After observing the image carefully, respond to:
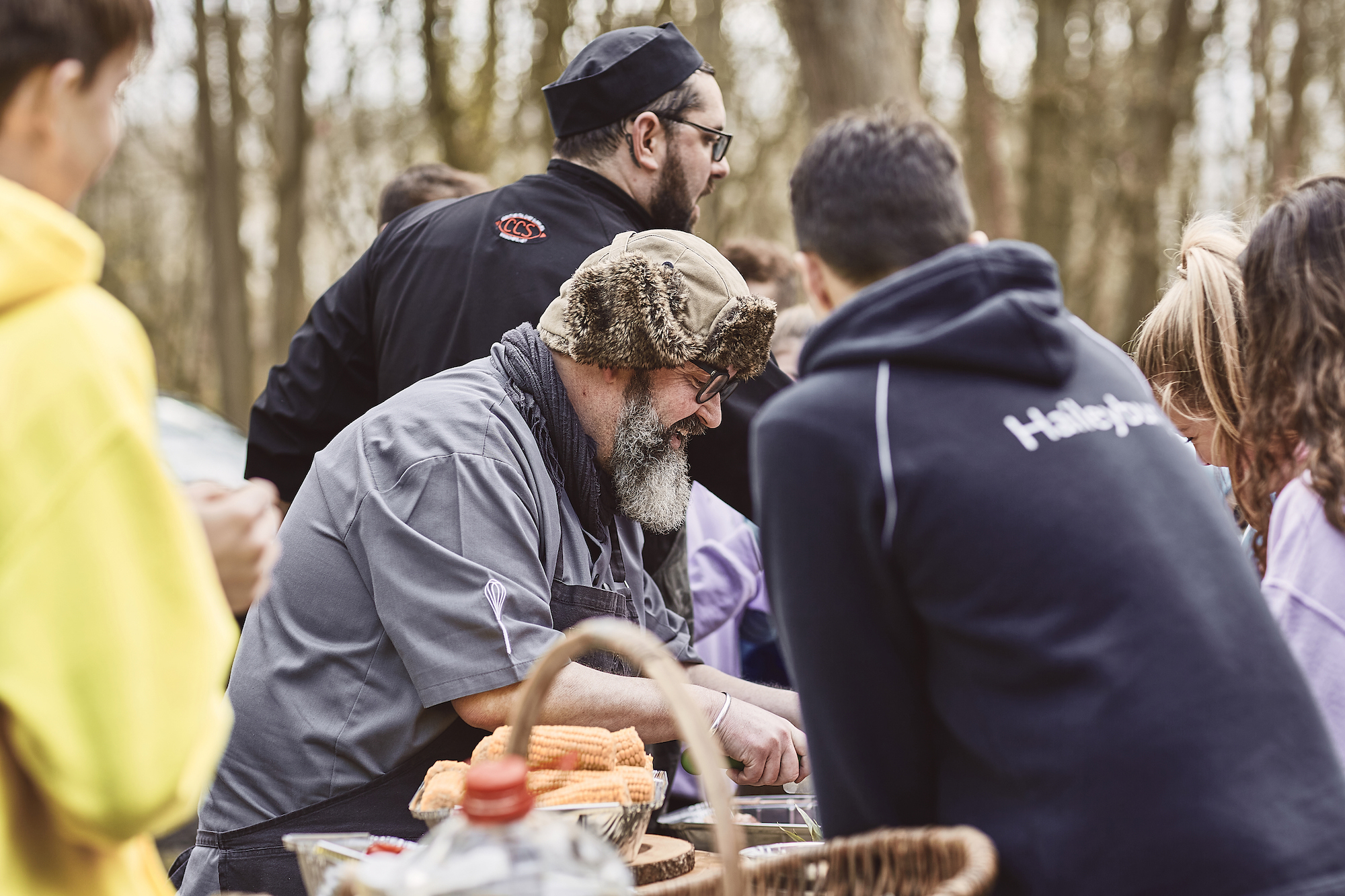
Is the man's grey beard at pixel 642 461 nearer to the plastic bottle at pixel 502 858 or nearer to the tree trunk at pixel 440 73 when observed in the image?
the plastic bottle at pixel 502 858

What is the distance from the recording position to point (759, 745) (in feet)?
7.68

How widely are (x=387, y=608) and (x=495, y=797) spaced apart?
3.46ft

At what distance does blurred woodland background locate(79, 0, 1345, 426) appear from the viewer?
1084 centimetres

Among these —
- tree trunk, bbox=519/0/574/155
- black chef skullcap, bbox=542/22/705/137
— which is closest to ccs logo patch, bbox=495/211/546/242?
black chef skullcap, bbox=542/22/705/137

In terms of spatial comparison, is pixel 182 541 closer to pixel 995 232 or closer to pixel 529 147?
pixel 995 232

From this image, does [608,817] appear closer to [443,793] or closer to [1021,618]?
[443,793]

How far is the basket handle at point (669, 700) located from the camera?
4.13ft

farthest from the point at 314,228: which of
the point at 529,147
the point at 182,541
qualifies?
the point at 182,541

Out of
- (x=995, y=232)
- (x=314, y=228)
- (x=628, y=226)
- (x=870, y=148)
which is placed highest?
(x=870, y=148)

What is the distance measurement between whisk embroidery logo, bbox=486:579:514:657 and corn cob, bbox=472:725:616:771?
0.24 meters

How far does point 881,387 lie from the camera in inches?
58.9

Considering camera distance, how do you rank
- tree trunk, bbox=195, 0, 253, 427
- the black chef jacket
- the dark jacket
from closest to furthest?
1. the dark jacket
2. the black chef jacket
3. tree trunk, bbox=195, 0, 253, 427

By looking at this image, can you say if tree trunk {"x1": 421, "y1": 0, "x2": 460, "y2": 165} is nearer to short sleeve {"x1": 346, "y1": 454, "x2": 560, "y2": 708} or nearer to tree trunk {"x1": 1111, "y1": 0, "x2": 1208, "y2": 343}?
tree trunk {"x1": 1111, "y1": 0, "x2": 1208, "y2": 343}

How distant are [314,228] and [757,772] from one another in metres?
12.3
